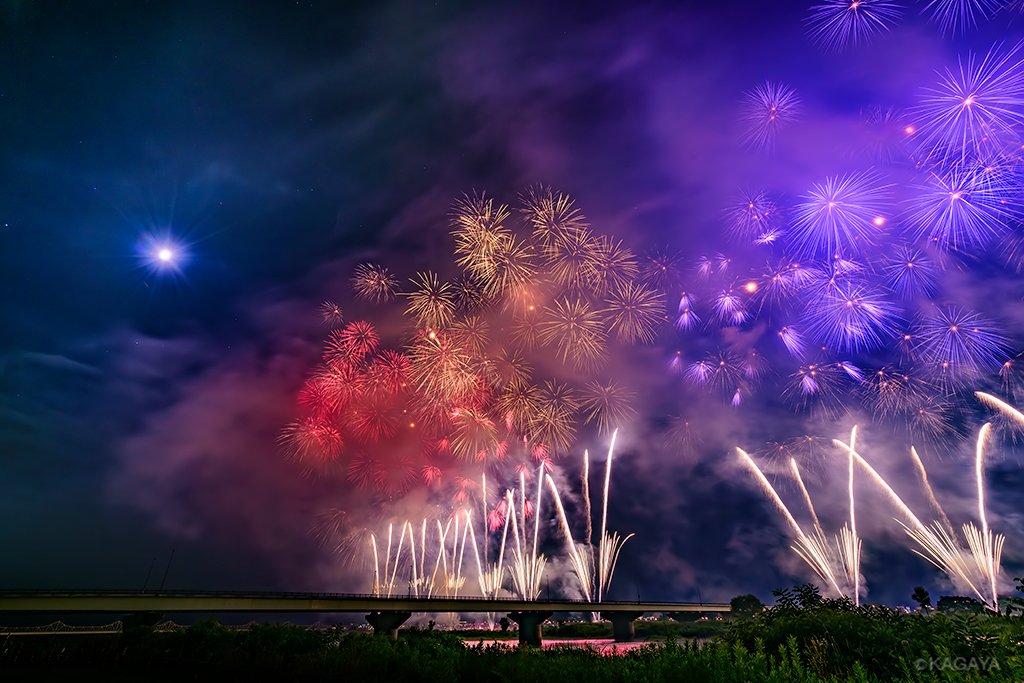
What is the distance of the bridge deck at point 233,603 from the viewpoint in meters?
48.8

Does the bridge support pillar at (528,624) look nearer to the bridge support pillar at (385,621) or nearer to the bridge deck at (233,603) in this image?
the bridge deck at (233,603)

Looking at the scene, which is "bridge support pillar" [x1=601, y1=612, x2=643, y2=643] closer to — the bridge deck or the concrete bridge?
the concrete bridge

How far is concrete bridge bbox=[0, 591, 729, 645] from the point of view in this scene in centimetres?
4962

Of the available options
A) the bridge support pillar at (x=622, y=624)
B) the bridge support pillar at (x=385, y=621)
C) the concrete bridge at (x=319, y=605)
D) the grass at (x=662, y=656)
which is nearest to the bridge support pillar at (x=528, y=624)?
the concrete bridge at (x=319, y=605)

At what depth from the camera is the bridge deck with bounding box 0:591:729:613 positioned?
160 ft

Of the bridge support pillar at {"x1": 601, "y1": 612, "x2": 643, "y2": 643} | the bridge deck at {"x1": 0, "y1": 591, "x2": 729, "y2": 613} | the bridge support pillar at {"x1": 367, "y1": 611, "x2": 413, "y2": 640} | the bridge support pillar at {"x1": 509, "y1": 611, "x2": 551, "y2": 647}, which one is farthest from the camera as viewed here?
the bridge support pillar at {"x1": 601, "y1": 612, "x2": 643, "y2": 643}

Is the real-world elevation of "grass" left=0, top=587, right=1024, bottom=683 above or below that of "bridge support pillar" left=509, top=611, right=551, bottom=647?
above

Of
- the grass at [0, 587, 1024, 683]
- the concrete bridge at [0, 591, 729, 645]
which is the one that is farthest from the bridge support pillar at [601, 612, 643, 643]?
the grass at [0, 587, 1024, 683]

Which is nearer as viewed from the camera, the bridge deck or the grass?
the grass

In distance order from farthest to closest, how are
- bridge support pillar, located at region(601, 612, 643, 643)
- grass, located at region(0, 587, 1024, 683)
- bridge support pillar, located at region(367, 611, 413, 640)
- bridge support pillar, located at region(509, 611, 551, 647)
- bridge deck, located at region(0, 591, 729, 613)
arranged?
bridge support pillar, located at region(601, 612, 643, 643) → bridge support pillar, located at region(509, 611, 551, 647) → bridge support pillar, located at region(367, 611, 413, 640) → bridge deck, located at region(0, 591, 729, 613) → grass, located at region(0, 587, 1024, 683)

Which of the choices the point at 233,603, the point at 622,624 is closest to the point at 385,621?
the point at 233,603

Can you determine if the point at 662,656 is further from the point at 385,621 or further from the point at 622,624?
the point at 622,624

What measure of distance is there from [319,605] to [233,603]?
43.8 feet

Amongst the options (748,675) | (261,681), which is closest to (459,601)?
(261,681)
